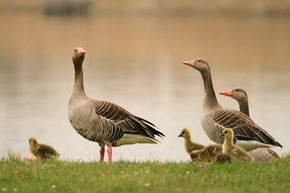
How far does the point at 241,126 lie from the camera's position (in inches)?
403

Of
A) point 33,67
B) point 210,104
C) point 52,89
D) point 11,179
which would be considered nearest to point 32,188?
point 11,179

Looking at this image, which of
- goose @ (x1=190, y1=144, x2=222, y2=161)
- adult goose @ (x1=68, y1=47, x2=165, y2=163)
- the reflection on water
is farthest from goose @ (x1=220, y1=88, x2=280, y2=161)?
adult goose @ (x1=68, y1=47, x2=165, y2=163)

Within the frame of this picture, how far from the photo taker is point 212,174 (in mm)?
7941

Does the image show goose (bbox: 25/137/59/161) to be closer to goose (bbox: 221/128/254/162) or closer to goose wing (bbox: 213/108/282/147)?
goose wing (bbox: 213/108/282/147)

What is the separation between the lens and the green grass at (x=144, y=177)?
23.9 feet

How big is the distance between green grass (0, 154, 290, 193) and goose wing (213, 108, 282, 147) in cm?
98

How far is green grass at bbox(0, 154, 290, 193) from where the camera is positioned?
730cm

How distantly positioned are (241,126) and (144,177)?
3.17 m

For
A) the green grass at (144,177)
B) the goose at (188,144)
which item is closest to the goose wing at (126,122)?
the goose at (188,144)

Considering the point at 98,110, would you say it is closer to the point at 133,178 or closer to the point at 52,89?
the point at 133,178

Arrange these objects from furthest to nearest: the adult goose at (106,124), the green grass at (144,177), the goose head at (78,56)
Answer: the goose head at (78,56) < the adult goose at (106,124) < the green grass at (144,177)

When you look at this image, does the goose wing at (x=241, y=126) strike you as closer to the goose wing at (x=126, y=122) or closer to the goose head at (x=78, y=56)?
the goose wing at (x=126, y=122)

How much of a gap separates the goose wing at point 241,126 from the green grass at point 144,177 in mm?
984

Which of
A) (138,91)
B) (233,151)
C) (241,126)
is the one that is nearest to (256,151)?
(241,126)
